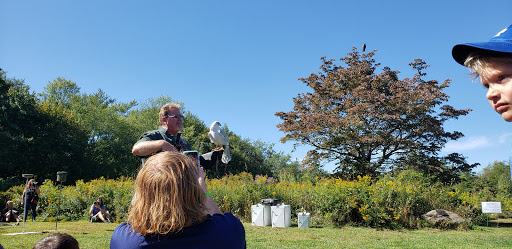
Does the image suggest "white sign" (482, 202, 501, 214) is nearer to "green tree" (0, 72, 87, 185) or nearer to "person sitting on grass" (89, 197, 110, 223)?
"person sitting on grass" (89, 197, 110, 223)

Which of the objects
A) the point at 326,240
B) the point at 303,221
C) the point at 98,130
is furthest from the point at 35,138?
the point at 326,240

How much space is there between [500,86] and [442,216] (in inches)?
387

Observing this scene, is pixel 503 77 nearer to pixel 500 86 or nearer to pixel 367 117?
pixel 500 86

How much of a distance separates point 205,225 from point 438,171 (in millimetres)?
15147

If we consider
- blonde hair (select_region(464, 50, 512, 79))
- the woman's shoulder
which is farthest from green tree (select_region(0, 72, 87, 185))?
blonde hair (select_region(464, 50, 512, 79))

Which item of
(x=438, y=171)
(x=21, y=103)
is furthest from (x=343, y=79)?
(x=21, y=103)

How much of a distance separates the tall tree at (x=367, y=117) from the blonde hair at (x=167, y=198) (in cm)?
1350

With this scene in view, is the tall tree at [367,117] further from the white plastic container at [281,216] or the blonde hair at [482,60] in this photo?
the blonde hair at [482,60]

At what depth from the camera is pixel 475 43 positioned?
0.83 m

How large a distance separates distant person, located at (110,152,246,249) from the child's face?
102 centimetres

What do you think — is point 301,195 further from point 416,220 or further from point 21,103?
point 21,103

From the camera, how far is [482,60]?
0.87m

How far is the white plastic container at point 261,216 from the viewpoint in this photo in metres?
9.06

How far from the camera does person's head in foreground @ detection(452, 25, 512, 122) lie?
2.59ft
